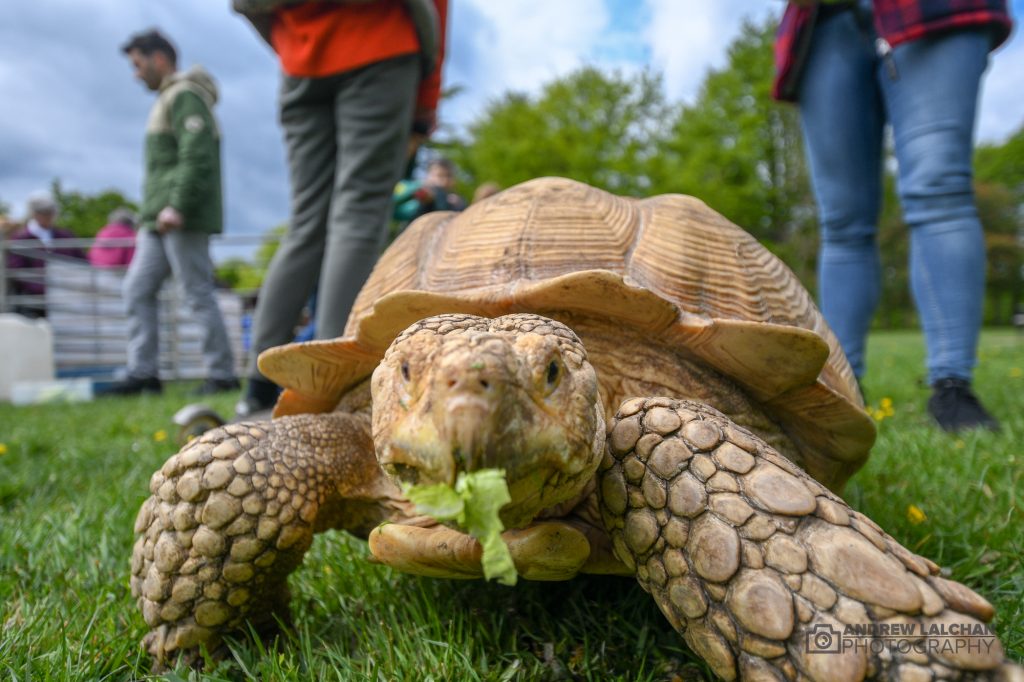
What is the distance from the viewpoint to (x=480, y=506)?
2.53 ft

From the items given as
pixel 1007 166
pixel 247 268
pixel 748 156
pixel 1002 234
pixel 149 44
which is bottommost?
pixel 247 268

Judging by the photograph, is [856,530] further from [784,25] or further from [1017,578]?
[784,25]

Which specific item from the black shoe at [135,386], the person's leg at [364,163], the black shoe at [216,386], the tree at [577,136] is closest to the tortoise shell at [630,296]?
the person's leg at [364,163]

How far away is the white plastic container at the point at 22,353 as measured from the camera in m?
6.62

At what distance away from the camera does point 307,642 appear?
1187 mm

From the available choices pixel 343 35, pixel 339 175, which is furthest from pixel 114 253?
pixel 343 35

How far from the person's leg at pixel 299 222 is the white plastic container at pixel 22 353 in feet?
16.8

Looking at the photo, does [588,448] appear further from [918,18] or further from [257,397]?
[257,397]

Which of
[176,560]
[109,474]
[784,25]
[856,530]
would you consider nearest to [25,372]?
[109,474]

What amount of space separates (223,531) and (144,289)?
5566 mm

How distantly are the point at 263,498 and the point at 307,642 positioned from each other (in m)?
0.28

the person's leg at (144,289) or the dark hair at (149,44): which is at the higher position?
the dark hair at (149,44)

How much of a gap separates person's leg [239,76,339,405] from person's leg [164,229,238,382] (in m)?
2.71

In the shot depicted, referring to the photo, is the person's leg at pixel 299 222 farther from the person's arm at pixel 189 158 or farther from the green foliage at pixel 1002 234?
the green foliage at pixel 1002 234
